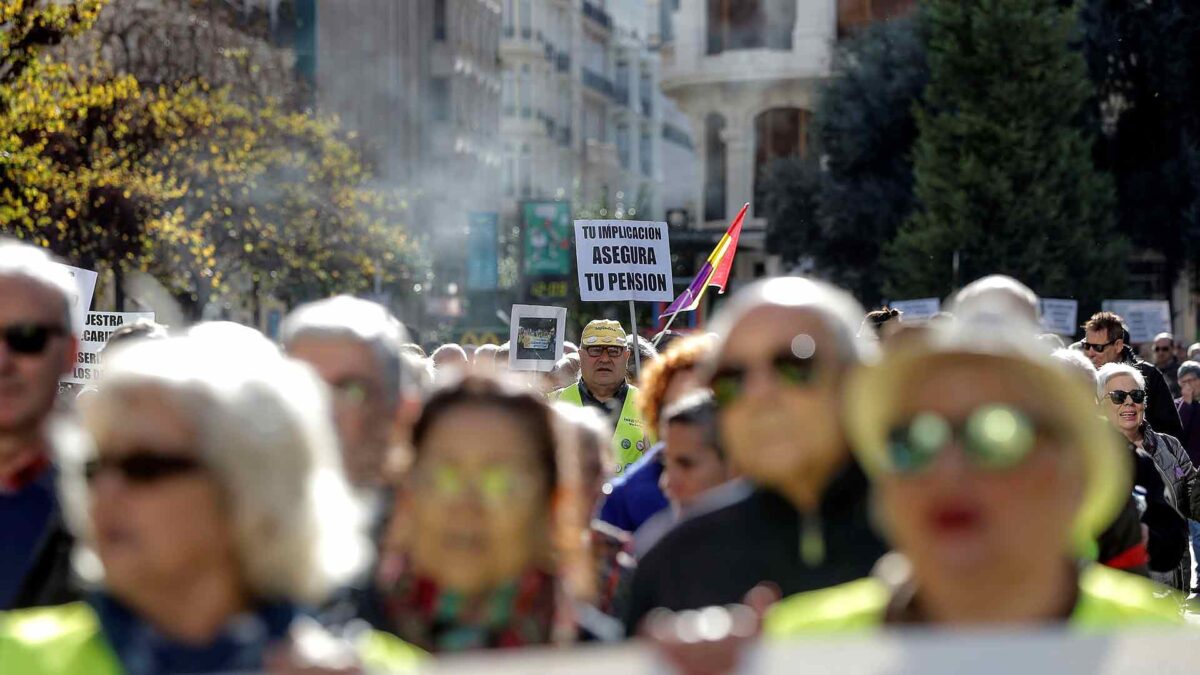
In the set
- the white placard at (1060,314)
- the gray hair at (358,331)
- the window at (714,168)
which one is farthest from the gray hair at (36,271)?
the window at (714,168)

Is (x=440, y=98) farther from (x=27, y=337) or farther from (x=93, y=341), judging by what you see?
(x=27, y=337)

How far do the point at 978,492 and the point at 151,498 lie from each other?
1.15 metres

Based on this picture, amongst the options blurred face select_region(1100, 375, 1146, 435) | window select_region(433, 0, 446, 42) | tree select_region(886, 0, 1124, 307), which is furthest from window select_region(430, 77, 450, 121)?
blurred face select_region(1100, 375, 1146, 435)

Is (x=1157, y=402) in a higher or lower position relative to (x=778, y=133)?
lower

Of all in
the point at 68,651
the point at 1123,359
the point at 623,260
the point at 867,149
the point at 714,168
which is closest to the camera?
the point at 68,651

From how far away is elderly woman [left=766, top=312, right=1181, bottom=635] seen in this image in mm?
3295

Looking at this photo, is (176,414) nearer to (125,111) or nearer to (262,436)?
(262,436)

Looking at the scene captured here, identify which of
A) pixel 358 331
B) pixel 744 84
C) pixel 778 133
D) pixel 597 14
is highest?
pixel 597 14

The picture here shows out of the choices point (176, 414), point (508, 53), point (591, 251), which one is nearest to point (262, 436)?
point (176, 414)

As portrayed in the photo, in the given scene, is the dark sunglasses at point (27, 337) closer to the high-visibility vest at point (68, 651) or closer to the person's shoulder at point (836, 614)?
the high-visibility vest at point (68, 651)

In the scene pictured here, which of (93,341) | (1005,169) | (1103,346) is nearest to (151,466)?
(1103,346)

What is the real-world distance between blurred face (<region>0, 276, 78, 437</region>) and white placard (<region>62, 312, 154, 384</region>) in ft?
22.9

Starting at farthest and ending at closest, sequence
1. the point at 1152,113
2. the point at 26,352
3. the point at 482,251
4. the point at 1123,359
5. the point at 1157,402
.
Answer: the point at 482,251, the point at 1152,113, the point at 1123,359, the point at 1157,402, the point at 26,352

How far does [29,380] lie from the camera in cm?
506
